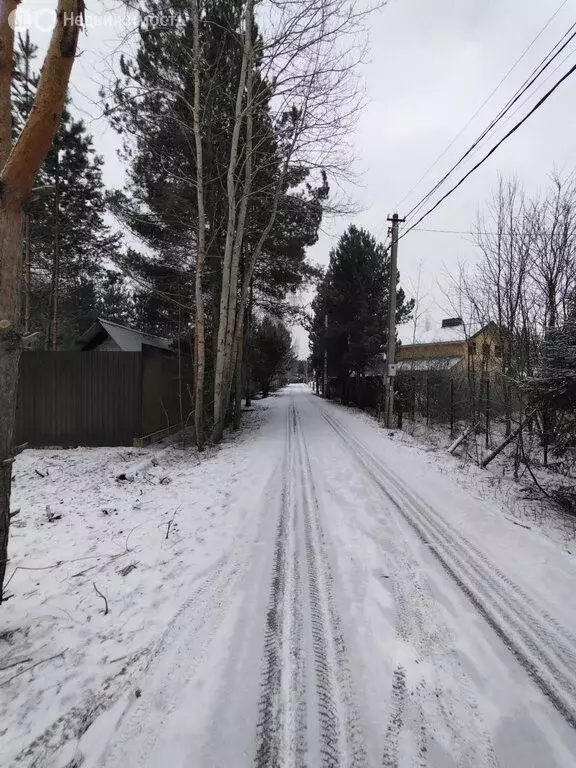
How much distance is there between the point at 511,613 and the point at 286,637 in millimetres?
1647

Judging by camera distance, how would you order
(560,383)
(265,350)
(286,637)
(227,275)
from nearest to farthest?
(286,637), (560,383), (227,275), (265,350)

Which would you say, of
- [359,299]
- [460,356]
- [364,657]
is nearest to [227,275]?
[364,657]

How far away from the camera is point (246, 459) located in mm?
7629

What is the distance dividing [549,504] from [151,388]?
8635 mm

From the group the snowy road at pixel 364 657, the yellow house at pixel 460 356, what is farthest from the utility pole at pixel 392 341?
the snowy road at pixel 364 657

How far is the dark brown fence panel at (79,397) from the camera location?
882 centimetres

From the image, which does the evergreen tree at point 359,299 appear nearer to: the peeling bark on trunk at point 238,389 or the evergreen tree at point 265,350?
the evergreen tree at point 265,350

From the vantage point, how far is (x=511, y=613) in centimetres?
265

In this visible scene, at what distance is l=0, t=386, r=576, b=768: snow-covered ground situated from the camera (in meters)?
1.71

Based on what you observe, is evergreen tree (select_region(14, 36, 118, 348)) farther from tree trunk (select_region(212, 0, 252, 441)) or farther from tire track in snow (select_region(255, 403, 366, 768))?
tire track in snow (select_region(255, 403, 366, 768))

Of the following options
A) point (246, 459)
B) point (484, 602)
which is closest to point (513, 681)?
point (484, 602)

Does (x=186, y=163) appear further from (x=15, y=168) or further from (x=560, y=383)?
(x=560, y=383)

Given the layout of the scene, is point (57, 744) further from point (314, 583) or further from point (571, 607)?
point (571, 607)

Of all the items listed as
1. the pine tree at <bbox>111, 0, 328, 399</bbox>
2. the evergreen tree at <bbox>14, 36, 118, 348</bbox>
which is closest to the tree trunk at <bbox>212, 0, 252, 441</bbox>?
the pine tree at <bbox>111, 0, 328, 399</bbox>
